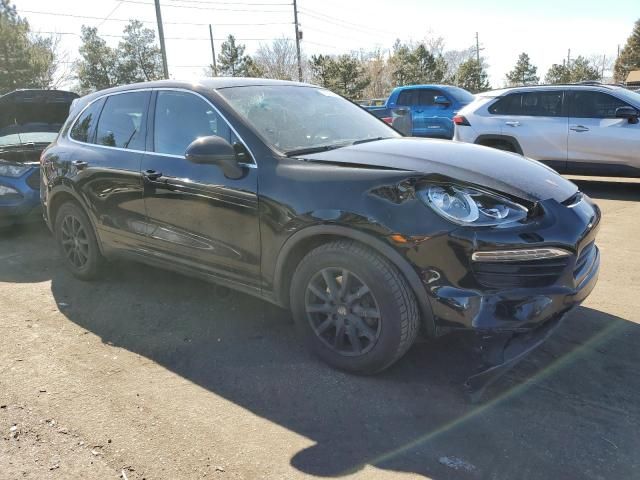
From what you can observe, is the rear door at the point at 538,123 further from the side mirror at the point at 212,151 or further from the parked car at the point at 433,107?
the side mirror at the point at 212,151

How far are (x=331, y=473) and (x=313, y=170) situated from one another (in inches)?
63.6

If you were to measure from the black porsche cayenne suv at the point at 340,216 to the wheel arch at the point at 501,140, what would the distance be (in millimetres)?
5383

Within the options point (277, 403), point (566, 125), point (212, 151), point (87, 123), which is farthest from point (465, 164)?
point (566, 125)

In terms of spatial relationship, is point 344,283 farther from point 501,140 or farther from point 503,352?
point 501,140

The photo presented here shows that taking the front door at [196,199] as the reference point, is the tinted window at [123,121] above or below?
above

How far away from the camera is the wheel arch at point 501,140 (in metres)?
8.95

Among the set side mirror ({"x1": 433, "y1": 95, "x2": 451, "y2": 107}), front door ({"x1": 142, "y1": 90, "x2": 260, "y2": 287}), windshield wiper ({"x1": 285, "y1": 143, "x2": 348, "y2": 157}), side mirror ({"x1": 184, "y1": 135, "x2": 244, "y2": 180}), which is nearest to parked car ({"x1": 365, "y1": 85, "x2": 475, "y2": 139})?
side mirror ({"x1": 433, "y1": 95, "x2": 451, "y2": 107})

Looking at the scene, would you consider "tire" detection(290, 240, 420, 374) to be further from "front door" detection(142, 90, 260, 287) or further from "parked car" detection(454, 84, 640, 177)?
"parked car" detection(454, 84, 640, 177)

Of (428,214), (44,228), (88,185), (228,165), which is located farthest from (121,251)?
(44,228)

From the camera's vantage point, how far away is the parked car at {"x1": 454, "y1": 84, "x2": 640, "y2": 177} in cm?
798

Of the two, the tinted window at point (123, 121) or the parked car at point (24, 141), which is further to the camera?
the parked car at point (24, 141)

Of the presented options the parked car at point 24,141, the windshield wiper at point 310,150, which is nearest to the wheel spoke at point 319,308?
the windshield wiper at point 310,150

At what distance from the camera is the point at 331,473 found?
7.70 feet

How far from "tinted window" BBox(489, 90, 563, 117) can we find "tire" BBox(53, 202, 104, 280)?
23.4ft
